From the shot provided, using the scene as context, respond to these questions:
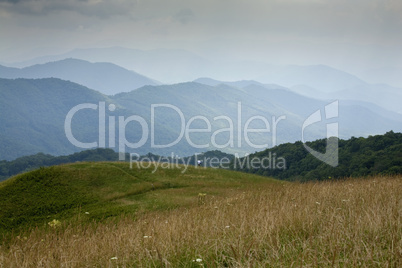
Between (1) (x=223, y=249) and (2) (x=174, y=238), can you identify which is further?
(2) (x=174, y=238)

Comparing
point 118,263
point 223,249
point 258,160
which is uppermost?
point 223,249

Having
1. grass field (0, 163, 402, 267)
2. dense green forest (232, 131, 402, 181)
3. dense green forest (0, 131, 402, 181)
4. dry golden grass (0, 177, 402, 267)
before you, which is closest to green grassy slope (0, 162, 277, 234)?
grass field (0, 163, 402, 267)

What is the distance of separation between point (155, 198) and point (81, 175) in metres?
8.09

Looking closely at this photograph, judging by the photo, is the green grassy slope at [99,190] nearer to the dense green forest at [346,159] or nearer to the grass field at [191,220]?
the grass field at [191,220]

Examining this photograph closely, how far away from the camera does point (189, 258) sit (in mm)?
5738

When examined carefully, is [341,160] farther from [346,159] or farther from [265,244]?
[265,244]

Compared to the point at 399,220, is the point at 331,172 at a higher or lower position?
lower

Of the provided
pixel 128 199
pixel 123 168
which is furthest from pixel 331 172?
pixel 128 199

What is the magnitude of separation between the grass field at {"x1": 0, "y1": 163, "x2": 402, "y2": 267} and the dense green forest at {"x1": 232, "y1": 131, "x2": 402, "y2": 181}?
A: 33820 millimetres

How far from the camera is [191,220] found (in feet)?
28.1

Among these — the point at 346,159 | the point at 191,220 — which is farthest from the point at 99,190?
the point at 346,159

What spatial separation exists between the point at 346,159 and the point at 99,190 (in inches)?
2702

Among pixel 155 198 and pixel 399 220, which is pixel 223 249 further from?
pixel 155 198

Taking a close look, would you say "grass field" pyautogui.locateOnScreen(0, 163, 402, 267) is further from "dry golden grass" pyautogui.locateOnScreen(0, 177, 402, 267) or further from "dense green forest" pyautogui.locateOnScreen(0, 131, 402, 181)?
"dense green forest" pyautogui.locateOnScreen(0, 131, 402, 181)
